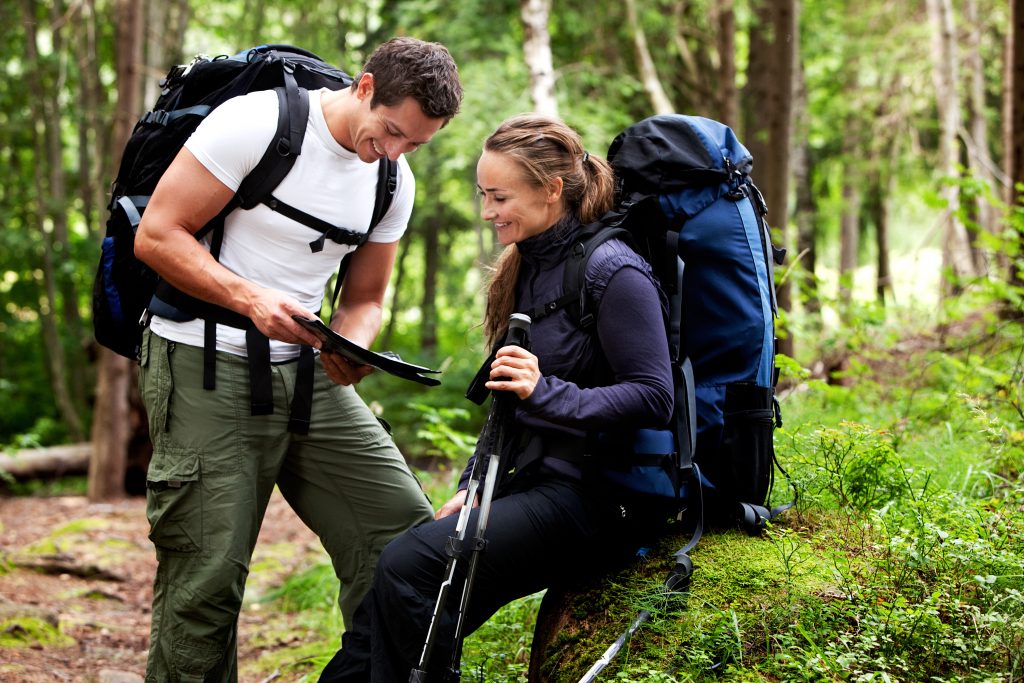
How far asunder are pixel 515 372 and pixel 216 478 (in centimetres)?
124

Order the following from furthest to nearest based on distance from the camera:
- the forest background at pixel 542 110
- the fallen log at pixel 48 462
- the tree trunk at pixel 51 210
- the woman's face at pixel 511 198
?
the tree trunk at pixel 51 210 → the fallen log at pixel 48 462 → the forest background at pixel 542 110 → the woman's face at pixel 511 198

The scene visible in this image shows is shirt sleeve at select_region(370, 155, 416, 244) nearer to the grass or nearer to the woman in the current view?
the woman

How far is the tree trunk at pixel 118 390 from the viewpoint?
10.1 meters

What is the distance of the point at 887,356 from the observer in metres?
6.56

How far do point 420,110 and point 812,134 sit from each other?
1560 centimetres

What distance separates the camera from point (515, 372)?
8.84 feet

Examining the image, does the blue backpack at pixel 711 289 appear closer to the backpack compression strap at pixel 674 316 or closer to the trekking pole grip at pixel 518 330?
the backpack compression strap at pixel 674 316

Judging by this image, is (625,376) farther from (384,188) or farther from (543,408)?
(384,188)

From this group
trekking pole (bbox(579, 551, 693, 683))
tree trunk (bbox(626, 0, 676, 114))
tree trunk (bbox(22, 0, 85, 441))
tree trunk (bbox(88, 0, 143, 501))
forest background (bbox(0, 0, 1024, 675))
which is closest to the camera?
trekking pole (bbox(579, 551, 693, 683))

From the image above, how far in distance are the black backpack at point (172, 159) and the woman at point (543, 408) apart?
70cm

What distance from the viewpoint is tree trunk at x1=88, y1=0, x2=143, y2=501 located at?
1006 centimetres

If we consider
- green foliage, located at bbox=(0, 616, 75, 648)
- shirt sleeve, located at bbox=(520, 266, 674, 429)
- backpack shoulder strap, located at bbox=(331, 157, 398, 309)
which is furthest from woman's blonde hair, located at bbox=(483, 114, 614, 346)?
green foliage, located at bbox=(0, 616, 75, 648)

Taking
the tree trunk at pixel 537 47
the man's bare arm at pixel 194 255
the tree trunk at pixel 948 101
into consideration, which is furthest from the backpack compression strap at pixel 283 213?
the tree trunk at pixel 948 101

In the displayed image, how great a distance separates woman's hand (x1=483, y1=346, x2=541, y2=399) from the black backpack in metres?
0.98
